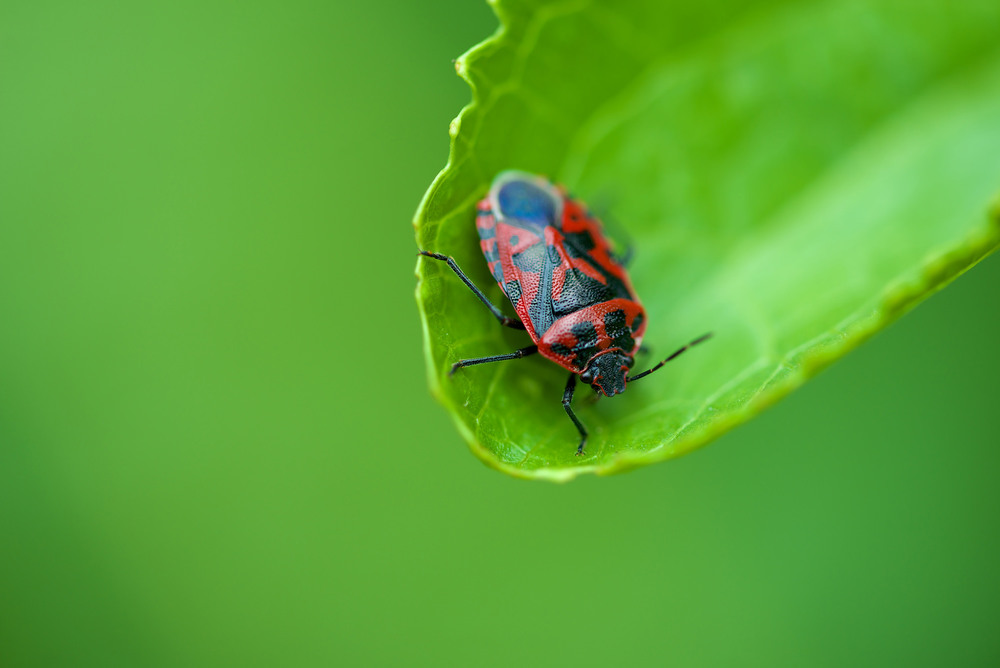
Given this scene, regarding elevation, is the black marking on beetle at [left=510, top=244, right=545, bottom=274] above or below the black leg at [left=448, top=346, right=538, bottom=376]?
above

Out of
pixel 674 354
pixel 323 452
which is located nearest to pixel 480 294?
pixel 674 354

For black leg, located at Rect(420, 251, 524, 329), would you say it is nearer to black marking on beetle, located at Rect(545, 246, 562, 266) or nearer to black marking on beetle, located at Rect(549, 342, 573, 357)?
black marking on beetle, located at Rect(549, 342, 573, 357)

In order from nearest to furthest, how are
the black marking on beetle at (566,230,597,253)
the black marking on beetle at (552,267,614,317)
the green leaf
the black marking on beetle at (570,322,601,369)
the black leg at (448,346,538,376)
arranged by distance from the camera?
the black leg at (448,346,538,376), the green leaf, the black marking on beetle at (570,322,601,369), the black marking on beetle at (552,267,614,317), the black marking on beetle at (566,230,597,253)

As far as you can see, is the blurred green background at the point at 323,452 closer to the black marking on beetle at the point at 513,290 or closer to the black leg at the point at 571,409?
the black leg at the point at 571,409

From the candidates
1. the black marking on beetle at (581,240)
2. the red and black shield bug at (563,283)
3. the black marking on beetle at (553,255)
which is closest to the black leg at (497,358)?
the red and black shield bug at (563,283)

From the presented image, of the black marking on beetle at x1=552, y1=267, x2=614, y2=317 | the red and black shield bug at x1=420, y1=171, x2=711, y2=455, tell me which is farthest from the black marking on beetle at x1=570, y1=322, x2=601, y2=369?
the black marking on beetle at x1=552, y1=267, x2=614, y2=317

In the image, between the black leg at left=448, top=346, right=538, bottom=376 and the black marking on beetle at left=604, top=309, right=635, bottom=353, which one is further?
the black marking on beetle at left=604, top=309, right=635, bottom=353
